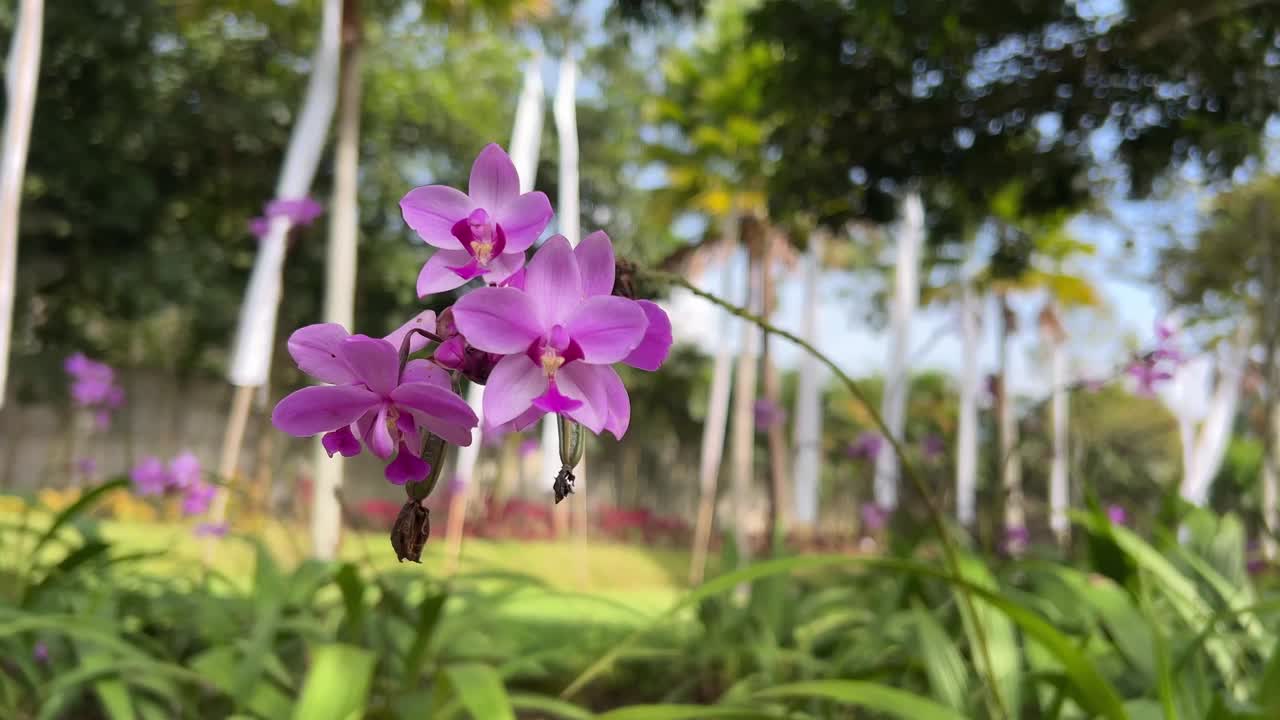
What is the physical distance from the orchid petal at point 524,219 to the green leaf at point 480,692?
32.3 inches

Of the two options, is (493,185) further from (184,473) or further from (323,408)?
(184,473)

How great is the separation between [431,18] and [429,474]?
7.38 meters

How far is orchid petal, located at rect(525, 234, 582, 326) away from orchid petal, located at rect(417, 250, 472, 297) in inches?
2.4

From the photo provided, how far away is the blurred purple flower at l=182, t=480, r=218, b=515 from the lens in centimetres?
382

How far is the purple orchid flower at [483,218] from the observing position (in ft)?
1.86

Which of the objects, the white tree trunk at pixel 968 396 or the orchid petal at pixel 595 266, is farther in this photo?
the white tree trunk at pixel 968 396

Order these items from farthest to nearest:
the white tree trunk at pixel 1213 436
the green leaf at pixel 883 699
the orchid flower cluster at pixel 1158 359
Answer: the white tree trunk at pixel 1213 436 → the orchid flower cluster at pixel 1158 359 → the green leaf at pixel 883 699

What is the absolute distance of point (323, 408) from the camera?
0.54m

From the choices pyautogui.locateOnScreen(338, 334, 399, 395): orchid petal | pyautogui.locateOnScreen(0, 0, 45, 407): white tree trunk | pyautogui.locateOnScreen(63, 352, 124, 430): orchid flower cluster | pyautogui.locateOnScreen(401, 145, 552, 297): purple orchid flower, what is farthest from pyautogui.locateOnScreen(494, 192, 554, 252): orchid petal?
pyautogui.locateOnScreen(63, 352, 124, 430): orchid flower cluster

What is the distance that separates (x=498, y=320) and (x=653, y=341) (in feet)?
0.31

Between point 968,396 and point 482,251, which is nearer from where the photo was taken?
point 482,251

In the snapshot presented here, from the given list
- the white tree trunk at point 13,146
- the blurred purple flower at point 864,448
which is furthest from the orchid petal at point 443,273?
the white tree trunk at point 13,146

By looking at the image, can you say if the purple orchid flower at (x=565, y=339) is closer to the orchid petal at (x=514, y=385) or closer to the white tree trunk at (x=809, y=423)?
the orchid petal at (x=514, y=385)

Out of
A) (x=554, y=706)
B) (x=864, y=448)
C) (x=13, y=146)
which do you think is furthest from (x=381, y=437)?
(x=13, y=146)
